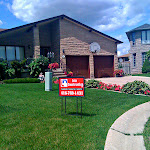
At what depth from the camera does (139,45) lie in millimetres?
27359

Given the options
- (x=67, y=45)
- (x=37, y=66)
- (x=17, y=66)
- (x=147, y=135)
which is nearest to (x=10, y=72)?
(x=17, y=66)

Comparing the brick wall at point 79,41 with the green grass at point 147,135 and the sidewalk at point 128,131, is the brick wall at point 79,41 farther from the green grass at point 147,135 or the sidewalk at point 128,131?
the green grass at point 147,135

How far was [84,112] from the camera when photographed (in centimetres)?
560

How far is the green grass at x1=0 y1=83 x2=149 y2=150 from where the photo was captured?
3.45 m

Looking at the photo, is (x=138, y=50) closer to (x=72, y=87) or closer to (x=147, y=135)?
(x=72, y=87)

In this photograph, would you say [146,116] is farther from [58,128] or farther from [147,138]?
[58,128]

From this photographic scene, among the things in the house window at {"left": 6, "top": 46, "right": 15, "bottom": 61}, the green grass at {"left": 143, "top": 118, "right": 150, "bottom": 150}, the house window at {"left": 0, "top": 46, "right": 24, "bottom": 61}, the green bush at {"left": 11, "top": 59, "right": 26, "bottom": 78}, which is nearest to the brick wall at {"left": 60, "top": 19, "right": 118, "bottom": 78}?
the green bush at {"left": 11, "top": 59, "right": 26, "bottom": 78}

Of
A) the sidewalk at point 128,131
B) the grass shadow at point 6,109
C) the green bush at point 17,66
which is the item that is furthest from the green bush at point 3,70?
the sidewalk at point 128,131

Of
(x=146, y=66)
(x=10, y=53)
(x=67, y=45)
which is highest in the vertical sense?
(x=67, y=45)

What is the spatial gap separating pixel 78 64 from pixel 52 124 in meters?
14.0

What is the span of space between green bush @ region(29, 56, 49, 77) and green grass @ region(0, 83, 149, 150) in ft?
26.0

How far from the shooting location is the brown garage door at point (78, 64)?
57.6ft

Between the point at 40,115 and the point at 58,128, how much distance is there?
108cm

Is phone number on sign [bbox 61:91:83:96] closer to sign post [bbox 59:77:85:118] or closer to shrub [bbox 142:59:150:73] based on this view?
sign post [bbox 59:77:85:118]
